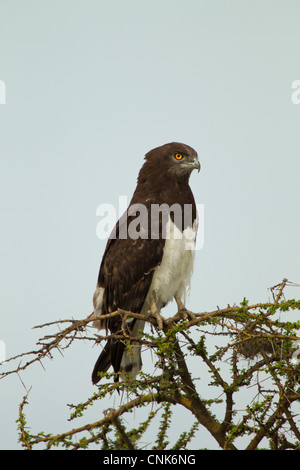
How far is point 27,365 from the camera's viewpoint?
508cm

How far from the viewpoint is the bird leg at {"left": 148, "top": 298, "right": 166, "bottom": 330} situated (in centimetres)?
637

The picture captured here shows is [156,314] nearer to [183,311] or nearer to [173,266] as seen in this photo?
[183,311]

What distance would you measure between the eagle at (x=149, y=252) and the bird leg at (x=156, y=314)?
11 mm

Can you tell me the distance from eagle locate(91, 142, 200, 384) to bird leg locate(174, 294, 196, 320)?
0.02 metres

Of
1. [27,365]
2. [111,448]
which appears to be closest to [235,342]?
[111,448]

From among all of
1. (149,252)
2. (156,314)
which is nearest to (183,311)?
(156,314)

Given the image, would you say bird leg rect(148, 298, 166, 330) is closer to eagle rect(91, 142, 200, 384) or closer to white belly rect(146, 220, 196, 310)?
eagle rect(91, 142, 200, 384)

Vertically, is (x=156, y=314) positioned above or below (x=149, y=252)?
below

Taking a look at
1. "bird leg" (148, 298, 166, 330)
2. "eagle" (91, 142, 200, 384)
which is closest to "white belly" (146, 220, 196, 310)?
"eagle" (91, 142, 200, 384)

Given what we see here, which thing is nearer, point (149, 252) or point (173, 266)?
point (149, 252)

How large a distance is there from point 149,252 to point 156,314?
672 millimetres

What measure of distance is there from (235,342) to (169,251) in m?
1.97

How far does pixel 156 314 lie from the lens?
6516mm
